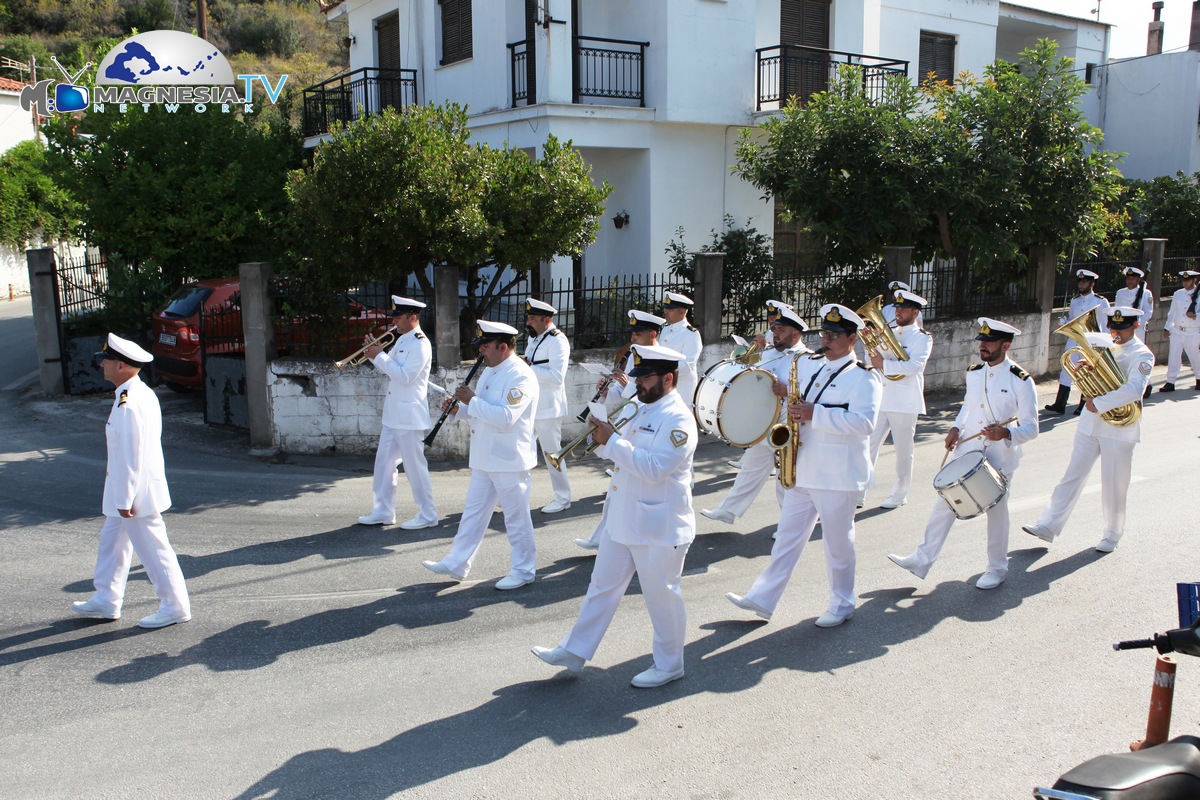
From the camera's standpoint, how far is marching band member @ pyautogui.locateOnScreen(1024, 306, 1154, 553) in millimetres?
6999

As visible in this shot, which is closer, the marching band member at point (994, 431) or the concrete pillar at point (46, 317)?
the marching band member at point (994, 431)

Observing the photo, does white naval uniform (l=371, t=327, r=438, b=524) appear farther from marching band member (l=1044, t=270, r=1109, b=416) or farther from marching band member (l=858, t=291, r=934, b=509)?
marching band member (l=1044, t=270, r=1109, b=416)

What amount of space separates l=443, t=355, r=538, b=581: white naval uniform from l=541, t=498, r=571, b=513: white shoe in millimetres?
1855

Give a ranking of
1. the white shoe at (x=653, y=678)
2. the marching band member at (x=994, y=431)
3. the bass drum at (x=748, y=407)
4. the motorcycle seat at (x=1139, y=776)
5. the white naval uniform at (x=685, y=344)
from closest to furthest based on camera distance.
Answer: the motorcycle seat at (x=1139, y=776), the white shoe at (x=653, y=678), the bass drum at (x=748, y=407), the marching band member at (x=994, y=431), the white naval uniform at (x=685, y=344)

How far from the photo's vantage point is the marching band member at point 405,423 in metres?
7.76

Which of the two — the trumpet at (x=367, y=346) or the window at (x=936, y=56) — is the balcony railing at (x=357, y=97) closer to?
the trumpet at (x=367, y=346)

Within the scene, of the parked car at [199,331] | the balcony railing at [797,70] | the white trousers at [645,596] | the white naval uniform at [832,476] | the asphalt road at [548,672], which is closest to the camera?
the asphalt road at [548,672]

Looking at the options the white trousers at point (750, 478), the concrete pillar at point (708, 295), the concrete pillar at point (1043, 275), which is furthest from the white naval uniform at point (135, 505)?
the concrete pillar at point (1043, 275)

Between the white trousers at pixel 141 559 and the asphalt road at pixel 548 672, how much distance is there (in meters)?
0.19

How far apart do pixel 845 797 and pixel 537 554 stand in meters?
3.61

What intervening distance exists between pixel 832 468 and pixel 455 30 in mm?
14951

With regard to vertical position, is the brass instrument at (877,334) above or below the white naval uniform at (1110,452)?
above

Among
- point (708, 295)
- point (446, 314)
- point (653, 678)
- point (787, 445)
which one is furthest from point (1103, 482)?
point (446, 314)

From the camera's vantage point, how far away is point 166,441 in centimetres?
1066
